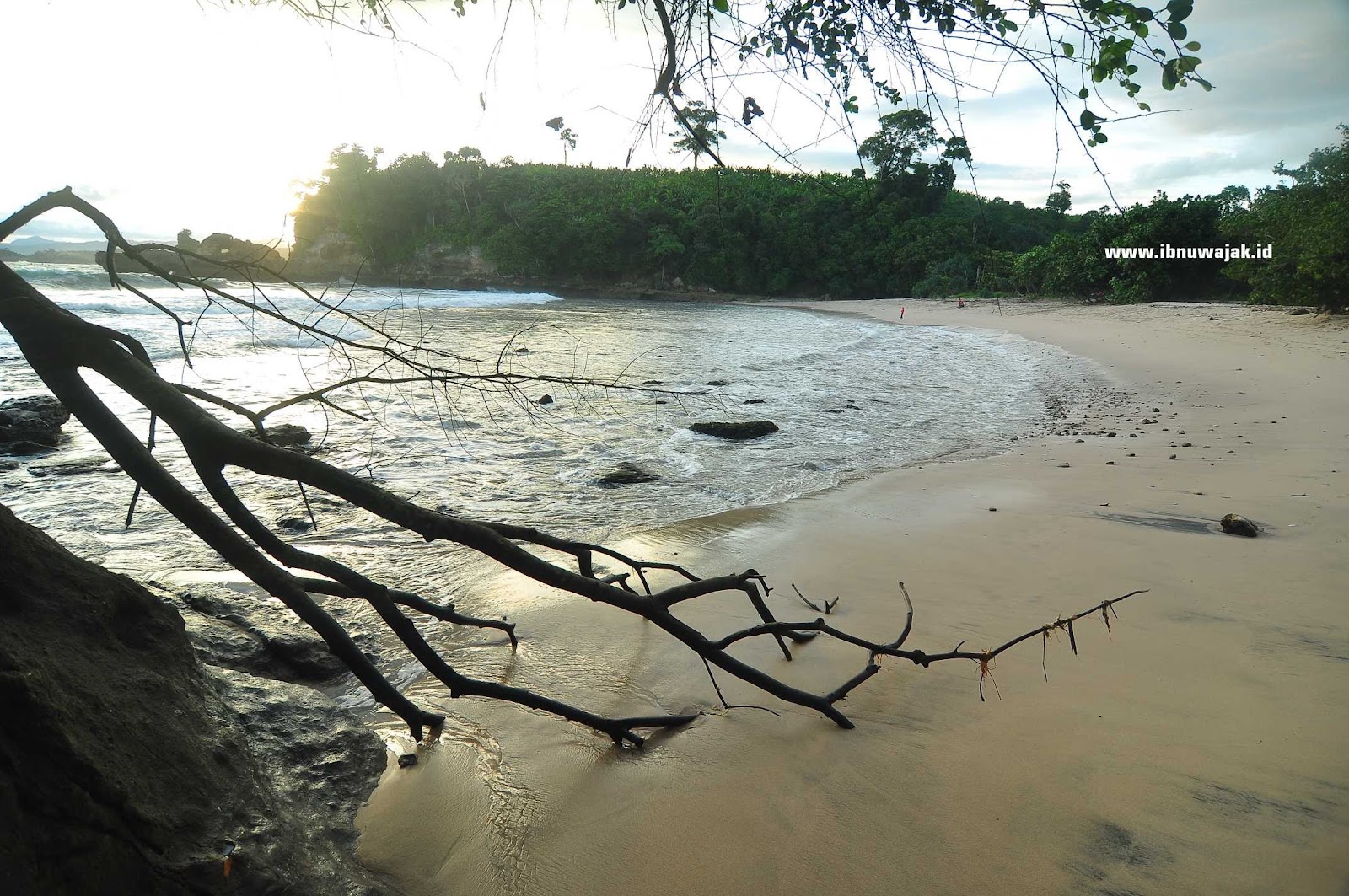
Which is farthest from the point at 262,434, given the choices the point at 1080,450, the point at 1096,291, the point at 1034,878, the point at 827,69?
the point at 1096,291

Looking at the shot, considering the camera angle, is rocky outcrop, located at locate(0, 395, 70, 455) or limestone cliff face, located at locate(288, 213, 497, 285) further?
limestone cliff face, located at locate(288, 213, 497, 285)

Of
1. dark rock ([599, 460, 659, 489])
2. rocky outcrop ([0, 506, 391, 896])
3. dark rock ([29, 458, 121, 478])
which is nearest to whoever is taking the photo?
rocky outcrop ([0, 506, 391, 896])

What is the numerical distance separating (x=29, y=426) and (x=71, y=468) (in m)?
1.25

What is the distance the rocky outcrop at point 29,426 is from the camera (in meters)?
6.73

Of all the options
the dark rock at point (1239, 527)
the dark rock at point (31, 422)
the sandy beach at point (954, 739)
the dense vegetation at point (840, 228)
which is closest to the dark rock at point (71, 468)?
the dark rock at point (31, 422)

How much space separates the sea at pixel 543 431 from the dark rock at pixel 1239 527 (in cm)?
277

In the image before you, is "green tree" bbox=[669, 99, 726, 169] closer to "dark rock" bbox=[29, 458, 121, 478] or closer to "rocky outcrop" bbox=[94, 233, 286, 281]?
"rocky outcrop" bbox=[94, 233, 286, 281]

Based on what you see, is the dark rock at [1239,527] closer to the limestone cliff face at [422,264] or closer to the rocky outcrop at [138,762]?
the rocky outcrop at [138,762]

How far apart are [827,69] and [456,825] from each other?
2.50m

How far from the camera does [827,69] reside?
2.35 meters

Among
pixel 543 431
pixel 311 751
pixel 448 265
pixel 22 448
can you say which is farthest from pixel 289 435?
pixel 448 265

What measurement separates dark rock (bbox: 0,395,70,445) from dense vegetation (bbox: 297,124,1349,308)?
306cm

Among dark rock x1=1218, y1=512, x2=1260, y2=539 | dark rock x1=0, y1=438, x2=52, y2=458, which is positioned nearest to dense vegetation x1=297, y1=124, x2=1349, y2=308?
dark rock x1=1218, y1=512, x2=1260, y2=539

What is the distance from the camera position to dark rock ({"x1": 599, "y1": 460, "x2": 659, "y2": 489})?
6.46m
